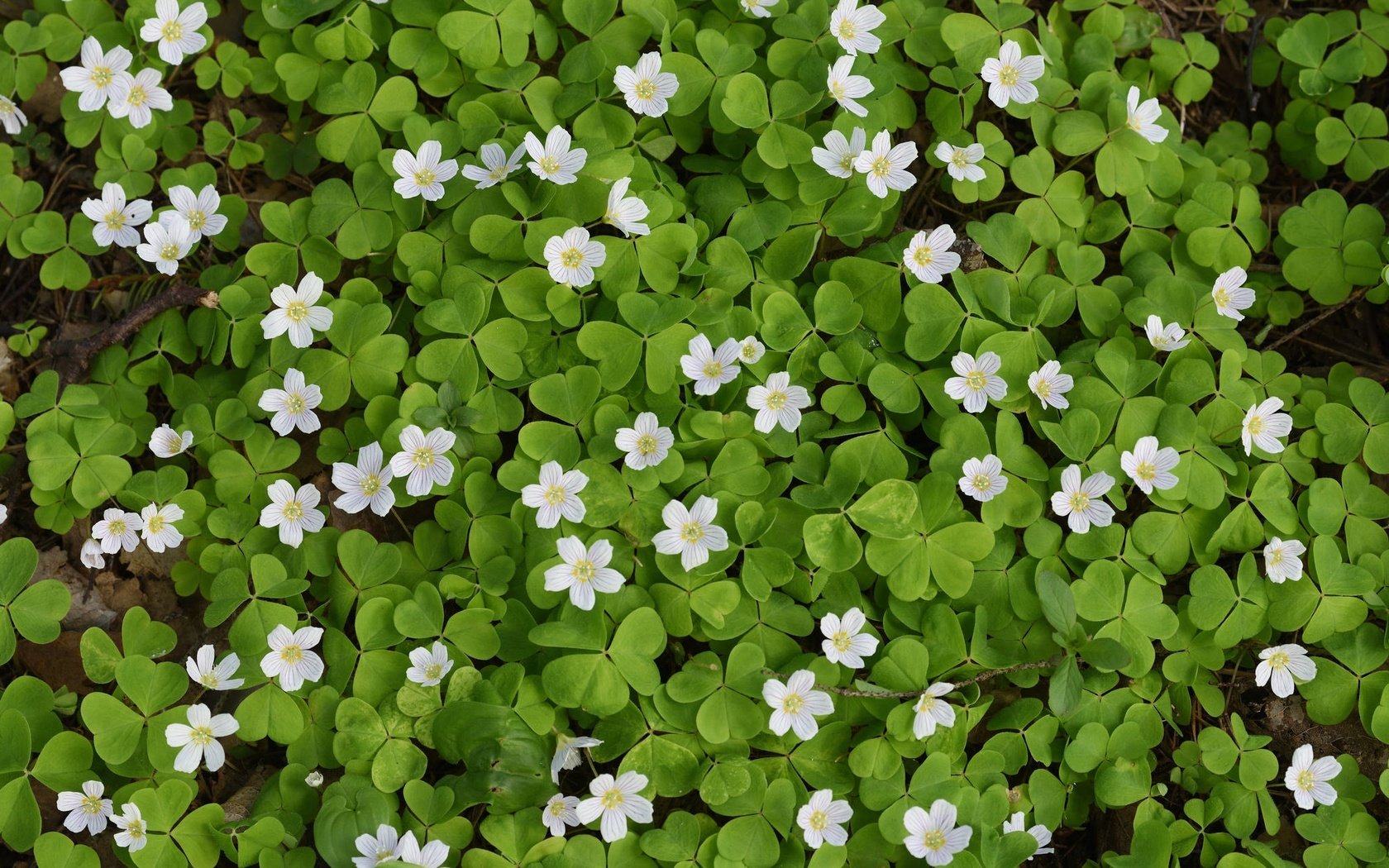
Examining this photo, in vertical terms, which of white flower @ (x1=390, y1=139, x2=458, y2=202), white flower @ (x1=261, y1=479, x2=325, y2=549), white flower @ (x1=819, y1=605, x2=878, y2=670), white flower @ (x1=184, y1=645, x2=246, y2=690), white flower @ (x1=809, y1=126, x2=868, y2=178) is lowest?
white flower @ (x1=184, y1=645, x2=246, y2=690)

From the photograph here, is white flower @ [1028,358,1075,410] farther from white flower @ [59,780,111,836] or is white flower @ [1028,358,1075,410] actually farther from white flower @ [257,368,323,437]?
white flower @ [59,780,111,836]

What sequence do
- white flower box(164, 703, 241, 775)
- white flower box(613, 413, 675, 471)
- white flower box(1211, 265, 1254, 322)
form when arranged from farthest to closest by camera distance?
1. white flower box(1211, 265, 1254, 322)
2. white flower box(613, 413, 675, 471)
3. white flower box(164, 703, 241, 775)

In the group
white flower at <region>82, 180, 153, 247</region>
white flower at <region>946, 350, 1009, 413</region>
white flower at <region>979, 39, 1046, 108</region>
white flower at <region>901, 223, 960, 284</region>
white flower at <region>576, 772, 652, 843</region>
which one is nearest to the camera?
white flower at <region>576, 772, 652, 843</region>

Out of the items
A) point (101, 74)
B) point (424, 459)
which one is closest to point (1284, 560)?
point (424, 459)

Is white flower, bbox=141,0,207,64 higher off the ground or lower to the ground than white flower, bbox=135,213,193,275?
higher

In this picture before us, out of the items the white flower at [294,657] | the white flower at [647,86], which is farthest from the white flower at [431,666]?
the white flower at [647,86]

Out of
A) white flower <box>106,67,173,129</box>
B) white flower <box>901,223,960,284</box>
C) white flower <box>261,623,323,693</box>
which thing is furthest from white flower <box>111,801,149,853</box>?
white flower <box>901,223,960,284</box>

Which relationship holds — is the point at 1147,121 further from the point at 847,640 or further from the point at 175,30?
the point at 175,30

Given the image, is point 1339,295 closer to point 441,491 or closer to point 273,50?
point 441,491
